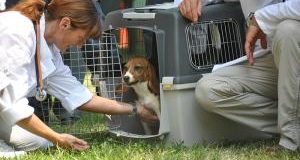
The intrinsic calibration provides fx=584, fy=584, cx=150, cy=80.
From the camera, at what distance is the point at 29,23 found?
2.28 meters

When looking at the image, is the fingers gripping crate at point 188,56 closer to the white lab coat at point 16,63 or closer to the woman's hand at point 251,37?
the woman's hand at point 251,37

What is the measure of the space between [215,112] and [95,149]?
540 millimetres

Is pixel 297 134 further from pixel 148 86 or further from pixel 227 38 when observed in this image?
pixel 148 86

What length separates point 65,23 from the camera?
2365 mm

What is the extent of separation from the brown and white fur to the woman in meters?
0.18

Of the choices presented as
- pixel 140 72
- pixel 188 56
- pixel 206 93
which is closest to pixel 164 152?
pixel 206 93

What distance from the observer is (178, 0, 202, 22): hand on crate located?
2508 mm

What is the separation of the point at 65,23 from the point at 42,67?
208 mm

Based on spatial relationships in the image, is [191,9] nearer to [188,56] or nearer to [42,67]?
[188,56]

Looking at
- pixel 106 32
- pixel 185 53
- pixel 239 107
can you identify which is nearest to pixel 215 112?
pixel 239 107

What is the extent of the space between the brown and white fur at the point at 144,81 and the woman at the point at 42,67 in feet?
0.59

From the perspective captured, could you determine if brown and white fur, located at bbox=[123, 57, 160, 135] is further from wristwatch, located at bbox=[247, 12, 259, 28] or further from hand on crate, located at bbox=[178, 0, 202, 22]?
wristwatch, located at bbox=[247, 12, 259, 28]

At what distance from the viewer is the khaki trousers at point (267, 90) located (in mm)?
2322

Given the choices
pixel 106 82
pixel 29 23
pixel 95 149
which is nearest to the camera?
pixel 29 23
